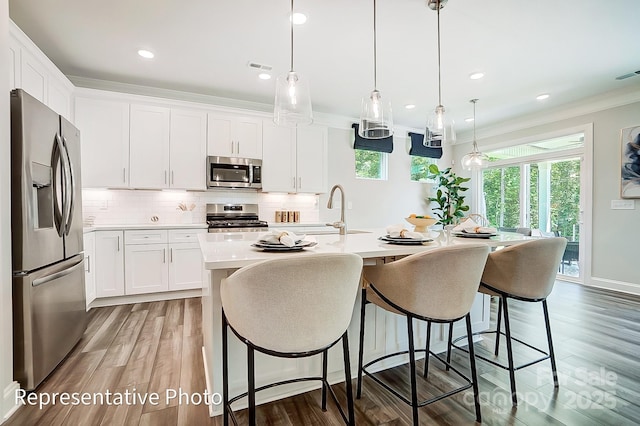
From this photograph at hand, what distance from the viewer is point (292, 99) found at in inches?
77.6

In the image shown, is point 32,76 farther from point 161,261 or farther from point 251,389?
point 251,389

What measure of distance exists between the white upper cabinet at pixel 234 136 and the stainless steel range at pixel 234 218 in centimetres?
75

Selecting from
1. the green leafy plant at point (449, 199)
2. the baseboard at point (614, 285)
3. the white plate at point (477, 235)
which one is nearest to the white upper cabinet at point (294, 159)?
the green leafy plant at point (449, 199)

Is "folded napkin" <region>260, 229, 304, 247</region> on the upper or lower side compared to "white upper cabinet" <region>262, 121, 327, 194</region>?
lower

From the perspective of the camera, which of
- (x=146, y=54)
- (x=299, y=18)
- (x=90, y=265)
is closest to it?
(x=299, y=18)

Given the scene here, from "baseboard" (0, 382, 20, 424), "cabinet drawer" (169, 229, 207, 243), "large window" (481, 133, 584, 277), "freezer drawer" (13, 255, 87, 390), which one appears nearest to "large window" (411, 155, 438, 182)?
"large window" (481, 133, 584, 277)

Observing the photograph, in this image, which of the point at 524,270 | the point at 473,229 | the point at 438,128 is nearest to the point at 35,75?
the point at 438,128

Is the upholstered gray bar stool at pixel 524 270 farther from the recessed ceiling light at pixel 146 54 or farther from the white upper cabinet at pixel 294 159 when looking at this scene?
the recessed ceiling light at pixel 146 54

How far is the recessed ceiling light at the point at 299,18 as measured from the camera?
8.00 feet

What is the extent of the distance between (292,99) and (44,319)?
2.04m

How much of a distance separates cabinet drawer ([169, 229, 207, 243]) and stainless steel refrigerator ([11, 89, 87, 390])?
130cm

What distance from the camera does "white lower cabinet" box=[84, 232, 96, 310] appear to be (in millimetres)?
3091

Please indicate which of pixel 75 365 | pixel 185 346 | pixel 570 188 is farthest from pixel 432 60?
pixel 75 365

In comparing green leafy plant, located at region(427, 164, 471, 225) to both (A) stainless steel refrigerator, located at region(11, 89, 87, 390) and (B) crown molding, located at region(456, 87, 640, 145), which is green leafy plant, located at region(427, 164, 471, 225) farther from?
(A) stainless steel refrigerator, located at region(11, 89, 87, 390)
